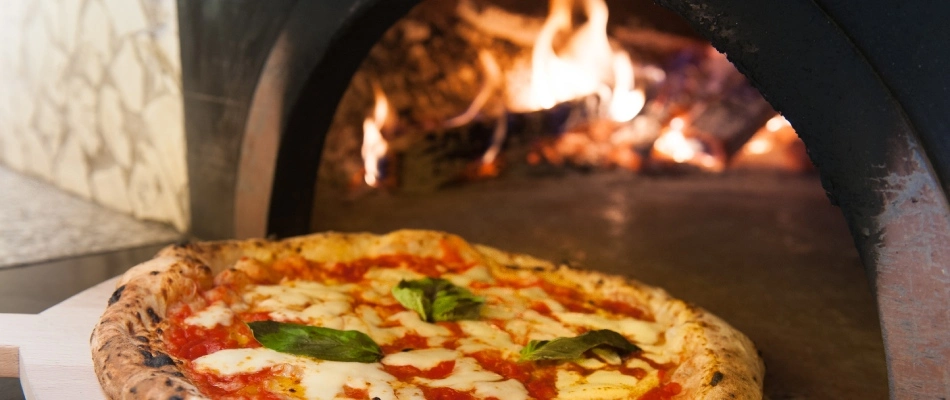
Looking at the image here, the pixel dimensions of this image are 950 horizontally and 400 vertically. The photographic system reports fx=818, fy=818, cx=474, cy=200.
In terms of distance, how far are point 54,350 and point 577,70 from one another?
479 centimetres

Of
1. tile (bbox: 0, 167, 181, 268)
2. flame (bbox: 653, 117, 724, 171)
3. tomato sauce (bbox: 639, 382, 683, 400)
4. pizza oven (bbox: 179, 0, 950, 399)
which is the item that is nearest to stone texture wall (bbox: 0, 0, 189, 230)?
tile (bbox: 0, 167, 181, 268)

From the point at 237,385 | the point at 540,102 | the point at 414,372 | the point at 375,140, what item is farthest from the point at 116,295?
the point at 540,102

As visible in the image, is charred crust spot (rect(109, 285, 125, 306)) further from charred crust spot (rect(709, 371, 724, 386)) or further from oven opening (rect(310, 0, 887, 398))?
oven opening (rect(310, 0, 887, 398))

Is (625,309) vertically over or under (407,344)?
over

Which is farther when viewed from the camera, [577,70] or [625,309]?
[577,70]

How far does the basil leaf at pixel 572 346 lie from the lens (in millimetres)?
1954

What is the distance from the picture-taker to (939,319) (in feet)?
5.50

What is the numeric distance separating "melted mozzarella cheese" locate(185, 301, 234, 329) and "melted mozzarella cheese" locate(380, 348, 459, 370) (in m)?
0.43

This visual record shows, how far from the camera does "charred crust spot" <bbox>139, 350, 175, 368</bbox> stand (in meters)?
1.72

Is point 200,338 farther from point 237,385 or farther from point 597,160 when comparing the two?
point 597,160

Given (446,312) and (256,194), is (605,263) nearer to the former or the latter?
(256,194)

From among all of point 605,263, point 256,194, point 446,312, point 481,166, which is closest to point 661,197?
→ point 481,166

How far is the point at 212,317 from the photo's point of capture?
206cm

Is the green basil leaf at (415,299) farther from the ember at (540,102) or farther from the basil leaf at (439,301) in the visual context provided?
the ember at (540,102)
